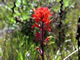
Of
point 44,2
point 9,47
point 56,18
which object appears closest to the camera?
point 9,47

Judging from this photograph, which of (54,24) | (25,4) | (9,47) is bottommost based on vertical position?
(9,47)

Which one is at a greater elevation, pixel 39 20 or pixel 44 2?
pixel 44 2

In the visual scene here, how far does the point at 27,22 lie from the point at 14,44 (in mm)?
413

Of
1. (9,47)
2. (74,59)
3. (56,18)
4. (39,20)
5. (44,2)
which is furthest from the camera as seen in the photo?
(44,2)

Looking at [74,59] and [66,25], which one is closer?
[74,59]

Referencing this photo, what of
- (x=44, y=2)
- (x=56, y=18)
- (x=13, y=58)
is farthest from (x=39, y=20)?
(x=44, y=2)

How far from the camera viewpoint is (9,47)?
3.84 ft

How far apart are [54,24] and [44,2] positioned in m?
0.41

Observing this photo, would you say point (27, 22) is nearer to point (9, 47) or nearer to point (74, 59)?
point (9, 47)

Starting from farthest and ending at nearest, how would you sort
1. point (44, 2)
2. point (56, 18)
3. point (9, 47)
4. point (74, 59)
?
point (44, 2), point (56, 18), point (9, 47), point (74, 59)

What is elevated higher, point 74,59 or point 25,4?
point 25,4

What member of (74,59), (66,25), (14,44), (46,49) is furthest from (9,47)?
(66,25)

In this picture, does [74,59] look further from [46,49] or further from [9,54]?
[9,54]

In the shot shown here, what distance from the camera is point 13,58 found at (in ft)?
3.54
